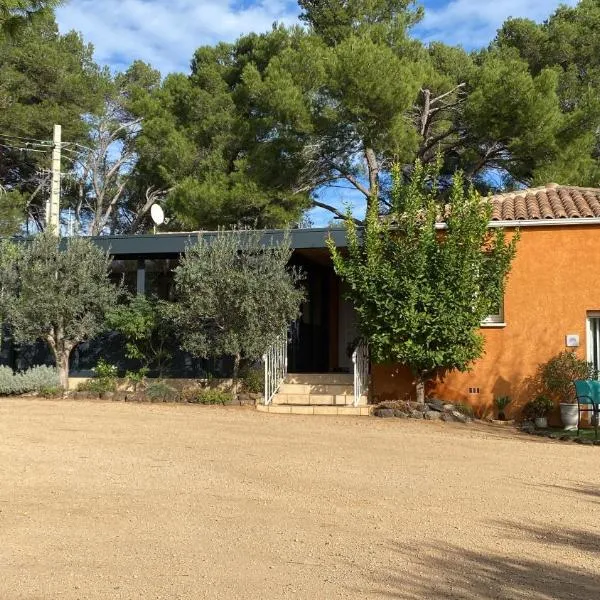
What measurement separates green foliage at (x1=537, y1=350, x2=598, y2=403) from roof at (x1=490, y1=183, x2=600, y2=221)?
2.49m

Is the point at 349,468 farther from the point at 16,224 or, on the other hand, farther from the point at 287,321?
the point at 16,224

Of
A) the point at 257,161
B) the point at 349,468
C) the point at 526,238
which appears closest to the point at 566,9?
the point at 257,161

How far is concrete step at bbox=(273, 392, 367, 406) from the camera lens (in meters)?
13.2

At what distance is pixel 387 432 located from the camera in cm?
1040

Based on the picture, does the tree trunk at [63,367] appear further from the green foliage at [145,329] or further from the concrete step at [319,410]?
the concrete step at [319,410]

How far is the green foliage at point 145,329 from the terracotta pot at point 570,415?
280 inches

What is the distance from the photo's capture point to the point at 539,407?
12.5 meters

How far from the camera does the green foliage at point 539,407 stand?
1246 cm

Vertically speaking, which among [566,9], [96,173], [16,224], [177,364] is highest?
[566,9]

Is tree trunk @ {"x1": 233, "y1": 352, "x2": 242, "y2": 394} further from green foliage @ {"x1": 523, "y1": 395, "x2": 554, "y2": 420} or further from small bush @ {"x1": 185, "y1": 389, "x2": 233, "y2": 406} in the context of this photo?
green foliage @ {"x1": 523, "y1": 395, "x2": 554, "y2": 420}

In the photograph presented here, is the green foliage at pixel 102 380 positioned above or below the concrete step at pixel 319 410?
above

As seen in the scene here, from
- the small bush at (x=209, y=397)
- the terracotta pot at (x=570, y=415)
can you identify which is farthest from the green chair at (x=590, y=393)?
the small bush at (x=209, y=397)

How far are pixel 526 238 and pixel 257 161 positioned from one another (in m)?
9.34

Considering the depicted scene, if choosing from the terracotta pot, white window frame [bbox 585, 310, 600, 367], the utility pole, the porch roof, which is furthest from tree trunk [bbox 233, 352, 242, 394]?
the utility pole
